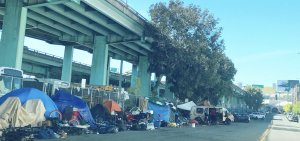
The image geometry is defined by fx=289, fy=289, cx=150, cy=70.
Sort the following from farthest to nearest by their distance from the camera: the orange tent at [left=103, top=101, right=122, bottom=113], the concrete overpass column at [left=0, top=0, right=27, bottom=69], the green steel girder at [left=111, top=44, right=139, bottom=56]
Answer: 1. the green steel girder at [left=111, top=44, right=139, bottom=56]
2. the concrete overpass column at [left=0, top=0, right=27, bottom=69]
3. the orange tent at [left=103, top=101, right=122, bottom=113]

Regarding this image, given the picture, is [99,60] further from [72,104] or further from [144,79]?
[72,104]

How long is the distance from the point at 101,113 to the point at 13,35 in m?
9.57

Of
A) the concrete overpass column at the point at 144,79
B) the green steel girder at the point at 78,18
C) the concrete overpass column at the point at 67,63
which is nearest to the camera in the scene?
the green steel girder at the point at 78,18

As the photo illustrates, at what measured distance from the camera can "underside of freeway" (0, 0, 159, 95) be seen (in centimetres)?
2197

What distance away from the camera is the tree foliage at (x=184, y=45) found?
3152 centimetres

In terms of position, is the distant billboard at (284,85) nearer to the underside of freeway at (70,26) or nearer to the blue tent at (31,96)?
the underside of freeway at (70,26)

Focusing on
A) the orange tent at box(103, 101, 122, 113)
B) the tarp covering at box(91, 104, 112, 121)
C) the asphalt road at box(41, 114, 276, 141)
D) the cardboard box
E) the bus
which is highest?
the bus

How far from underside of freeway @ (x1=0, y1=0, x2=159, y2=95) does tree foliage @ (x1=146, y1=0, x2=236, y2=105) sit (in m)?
2.19

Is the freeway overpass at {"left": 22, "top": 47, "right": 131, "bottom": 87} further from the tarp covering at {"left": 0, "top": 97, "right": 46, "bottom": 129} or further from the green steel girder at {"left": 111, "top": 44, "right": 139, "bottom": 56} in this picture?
the tarp covering at {"left": 0, "top": 97, "right": 46, "bottom": 129}

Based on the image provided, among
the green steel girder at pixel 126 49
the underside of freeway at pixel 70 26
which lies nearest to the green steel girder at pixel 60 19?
the underside of freeway at pixel 70 26

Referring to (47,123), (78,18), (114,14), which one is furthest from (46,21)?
(47,123)

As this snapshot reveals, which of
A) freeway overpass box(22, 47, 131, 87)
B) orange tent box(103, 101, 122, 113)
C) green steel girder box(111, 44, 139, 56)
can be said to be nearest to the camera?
orange tent box(103, 101, 122, 113)

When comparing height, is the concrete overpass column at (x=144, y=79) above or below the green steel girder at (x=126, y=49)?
below

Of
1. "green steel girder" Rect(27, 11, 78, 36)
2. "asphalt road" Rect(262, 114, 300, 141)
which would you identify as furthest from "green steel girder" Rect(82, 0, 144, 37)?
"asphalt road" Rect(262, 114, 300, 141)
